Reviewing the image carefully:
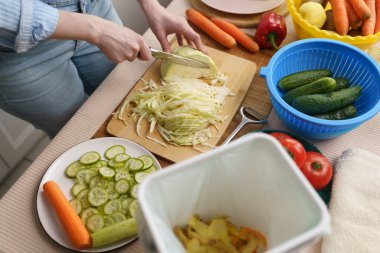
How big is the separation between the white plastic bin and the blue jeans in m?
0.93

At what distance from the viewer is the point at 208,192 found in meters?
0.73

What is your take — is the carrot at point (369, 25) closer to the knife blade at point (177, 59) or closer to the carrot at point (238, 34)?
the carrot at point (238, 34)

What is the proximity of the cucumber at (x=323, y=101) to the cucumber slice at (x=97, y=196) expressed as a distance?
64 centimetres

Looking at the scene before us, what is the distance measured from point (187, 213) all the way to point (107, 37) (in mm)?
730

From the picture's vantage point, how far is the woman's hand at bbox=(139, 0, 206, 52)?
1.42 m

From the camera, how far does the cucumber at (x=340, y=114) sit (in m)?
1.11

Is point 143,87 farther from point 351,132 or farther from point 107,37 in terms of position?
point 351,132

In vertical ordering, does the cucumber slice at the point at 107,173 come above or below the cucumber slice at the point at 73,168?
above

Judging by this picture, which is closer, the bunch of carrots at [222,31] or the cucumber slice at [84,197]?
the cucumber slice at [84,197]

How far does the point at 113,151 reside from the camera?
1.13 metres

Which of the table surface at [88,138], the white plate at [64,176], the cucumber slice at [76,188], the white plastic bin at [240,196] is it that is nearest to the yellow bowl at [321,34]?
the table surface at [88,138]

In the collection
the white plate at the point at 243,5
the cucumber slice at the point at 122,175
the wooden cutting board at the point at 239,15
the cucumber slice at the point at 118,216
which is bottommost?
the cucumber slice at the point at 118,216

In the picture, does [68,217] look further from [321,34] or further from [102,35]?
[321,34]

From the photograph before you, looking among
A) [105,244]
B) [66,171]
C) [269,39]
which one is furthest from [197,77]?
[105,244]
